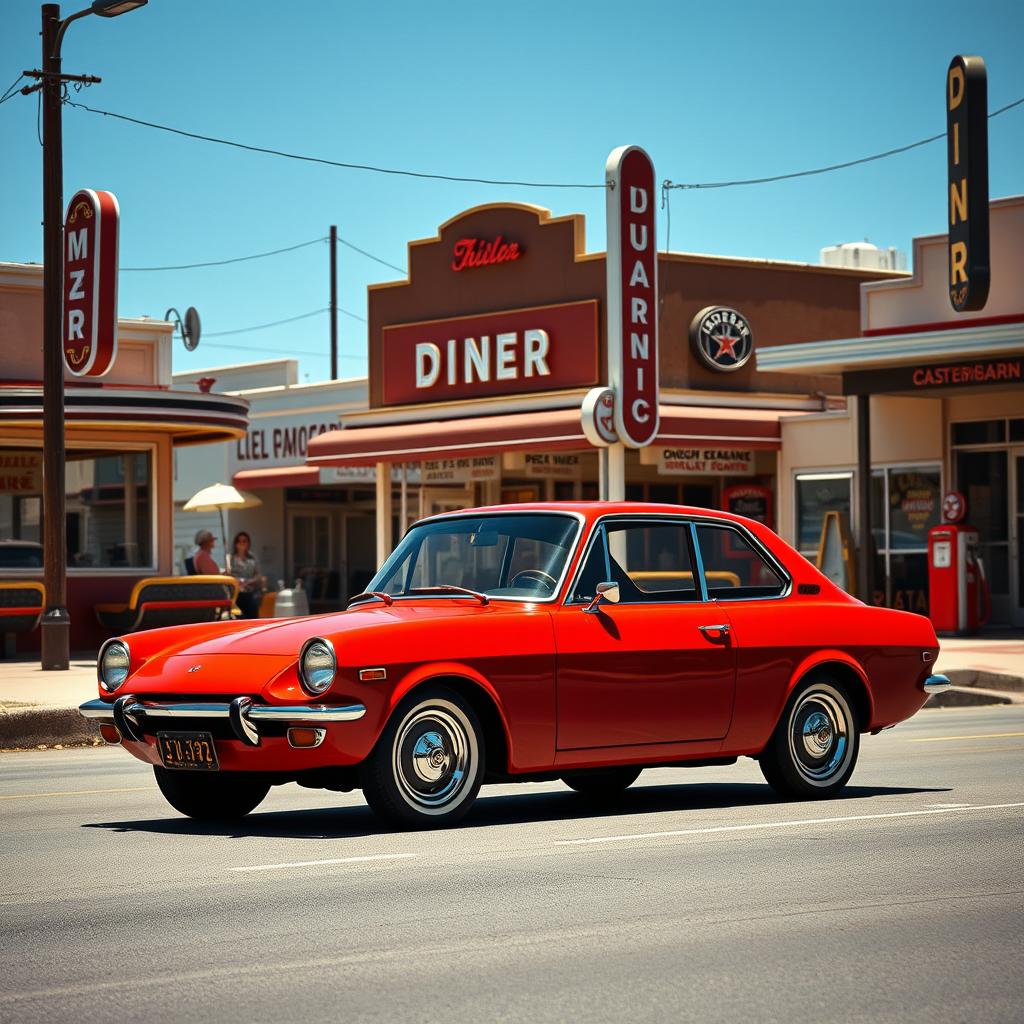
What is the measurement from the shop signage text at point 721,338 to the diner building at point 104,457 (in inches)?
327

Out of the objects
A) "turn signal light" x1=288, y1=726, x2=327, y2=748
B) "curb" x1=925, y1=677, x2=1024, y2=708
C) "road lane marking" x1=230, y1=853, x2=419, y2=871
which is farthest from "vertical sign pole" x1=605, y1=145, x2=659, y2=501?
"road lane marking" x1=230, y1=853, x2=419, y2=871

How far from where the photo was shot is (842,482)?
2969cm

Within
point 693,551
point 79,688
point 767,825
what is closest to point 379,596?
point 693,551

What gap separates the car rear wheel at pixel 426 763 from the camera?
27.8 ft

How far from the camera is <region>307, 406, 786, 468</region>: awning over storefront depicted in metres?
29.9

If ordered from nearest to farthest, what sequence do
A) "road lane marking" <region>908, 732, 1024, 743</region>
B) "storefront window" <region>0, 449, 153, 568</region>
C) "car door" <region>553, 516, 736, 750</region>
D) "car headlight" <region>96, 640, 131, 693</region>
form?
1. "car door" <region>553, 516, 736, 750</region>
2. "car headlight" <region>96, 640, 131, 693</region>
3. "road lane marking" <region>908, 732, 1024, 743</region>
4. "storefront window" <region>0, 449, 153, 568</region>

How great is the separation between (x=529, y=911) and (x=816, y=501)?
2407cm

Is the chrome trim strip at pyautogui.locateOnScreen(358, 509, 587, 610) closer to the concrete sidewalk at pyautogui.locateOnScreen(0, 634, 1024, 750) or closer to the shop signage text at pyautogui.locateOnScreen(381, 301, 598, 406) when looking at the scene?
the concrete sidewalk at pyautogui.locateOnScreen(0, 634, 1024, 750)

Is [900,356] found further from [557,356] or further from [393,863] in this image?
[393,863]

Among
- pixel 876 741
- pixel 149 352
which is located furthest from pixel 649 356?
pixel 876 741

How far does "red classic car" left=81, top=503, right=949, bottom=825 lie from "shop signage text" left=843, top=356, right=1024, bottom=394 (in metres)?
15.1

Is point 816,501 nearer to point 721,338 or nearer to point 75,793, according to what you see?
point 721,338

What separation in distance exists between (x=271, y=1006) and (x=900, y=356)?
2145 centimetres

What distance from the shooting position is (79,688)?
17.2m
